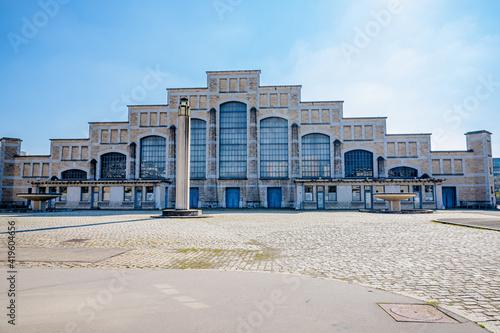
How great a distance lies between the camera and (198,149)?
3953 cm

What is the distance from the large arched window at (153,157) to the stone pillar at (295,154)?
16293 mm

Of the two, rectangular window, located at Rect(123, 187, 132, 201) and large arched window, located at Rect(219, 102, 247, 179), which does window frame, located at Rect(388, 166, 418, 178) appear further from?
rectangular window, located at Rect(123, 187, 132, 201)

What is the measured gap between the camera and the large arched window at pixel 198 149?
39.1 meters

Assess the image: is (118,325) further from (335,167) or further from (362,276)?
(335,167)

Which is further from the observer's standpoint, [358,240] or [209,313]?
[358,240]

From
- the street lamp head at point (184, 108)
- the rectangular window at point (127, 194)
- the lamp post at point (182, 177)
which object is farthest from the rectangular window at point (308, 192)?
the rectangular window at point (127, 194)

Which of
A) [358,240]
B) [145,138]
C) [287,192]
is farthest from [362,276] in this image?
[145,138]

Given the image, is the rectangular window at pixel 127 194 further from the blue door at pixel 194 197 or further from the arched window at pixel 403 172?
the arched window at pixel 403 172

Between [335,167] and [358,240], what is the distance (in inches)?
1147

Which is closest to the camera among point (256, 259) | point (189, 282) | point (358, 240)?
point (189, 282)

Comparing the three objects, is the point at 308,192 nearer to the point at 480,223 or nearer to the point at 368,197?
the point at 368,197

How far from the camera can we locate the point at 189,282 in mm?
4715

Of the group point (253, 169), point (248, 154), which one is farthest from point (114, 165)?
point (253, 169)

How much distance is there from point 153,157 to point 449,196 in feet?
124
